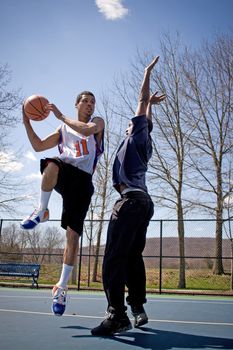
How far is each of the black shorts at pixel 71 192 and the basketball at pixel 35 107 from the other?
630 millimetres

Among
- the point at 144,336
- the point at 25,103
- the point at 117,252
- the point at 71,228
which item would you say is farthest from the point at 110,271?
the point at 25,103

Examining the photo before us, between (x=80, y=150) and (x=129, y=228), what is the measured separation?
116 centimetres

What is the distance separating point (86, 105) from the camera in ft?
12.1

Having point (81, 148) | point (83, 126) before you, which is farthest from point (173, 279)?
point (83, 126)

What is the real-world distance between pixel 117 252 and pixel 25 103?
2050 mm

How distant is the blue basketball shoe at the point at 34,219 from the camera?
325 centimetres

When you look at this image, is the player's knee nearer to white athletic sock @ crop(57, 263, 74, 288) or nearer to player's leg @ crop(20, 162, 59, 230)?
player's leg @ crop(20, 162, 59, 230)

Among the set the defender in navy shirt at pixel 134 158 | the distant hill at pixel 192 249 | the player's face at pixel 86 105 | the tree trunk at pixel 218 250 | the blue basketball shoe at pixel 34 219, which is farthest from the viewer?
the distant hill at pixel 192 249

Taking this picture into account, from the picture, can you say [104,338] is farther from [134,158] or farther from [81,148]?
[81,148]

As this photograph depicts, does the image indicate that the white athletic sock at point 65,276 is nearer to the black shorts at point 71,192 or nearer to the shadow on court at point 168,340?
the black shorts at point 71,192

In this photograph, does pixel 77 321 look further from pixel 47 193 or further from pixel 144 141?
pixel 144 141

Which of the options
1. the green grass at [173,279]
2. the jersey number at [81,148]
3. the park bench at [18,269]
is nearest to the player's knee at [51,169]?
the jersey number at [81,148]

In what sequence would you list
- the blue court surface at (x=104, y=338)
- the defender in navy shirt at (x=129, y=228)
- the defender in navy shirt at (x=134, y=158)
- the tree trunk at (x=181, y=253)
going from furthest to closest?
the tree trunk at (x=181, y=253)
the defender in navy shirt at (x=134, y=158)
the defender in navy shirt at (x=129, y=228)
the blue court surface at (x=104, y=338)

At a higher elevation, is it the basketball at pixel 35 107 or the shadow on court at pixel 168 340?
the basketball at pixel 35 107
